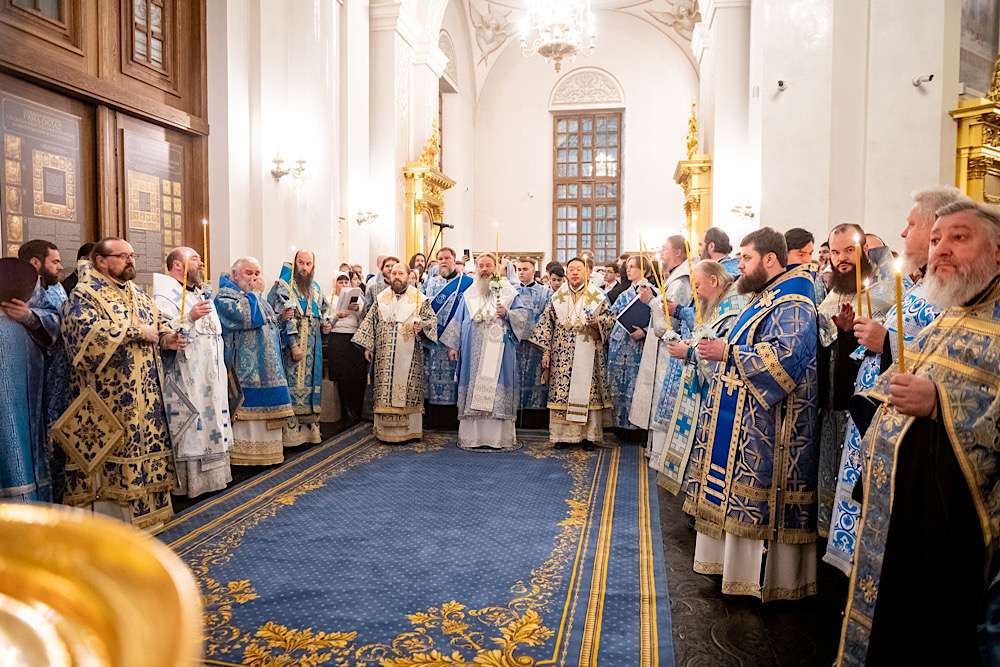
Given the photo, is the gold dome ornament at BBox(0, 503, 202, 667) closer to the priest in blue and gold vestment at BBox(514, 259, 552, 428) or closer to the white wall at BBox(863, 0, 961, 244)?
the priest in blue and gold vestment at BBox(514, 259, 552, 428)

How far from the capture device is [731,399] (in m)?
3.37

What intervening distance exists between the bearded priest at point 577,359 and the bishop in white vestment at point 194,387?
3009 mm

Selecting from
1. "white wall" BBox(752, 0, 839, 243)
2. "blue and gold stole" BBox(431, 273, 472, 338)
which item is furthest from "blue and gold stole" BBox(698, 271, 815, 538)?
"white wall" BBox(752, 0, 839, 243)

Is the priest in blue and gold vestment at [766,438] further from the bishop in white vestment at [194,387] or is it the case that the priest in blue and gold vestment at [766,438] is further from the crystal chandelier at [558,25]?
the crystal chandelier at [558,25]

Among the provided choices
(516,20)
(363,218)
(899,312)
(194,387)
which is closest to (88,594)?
(899,312)

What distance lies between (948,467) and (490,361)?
498cm

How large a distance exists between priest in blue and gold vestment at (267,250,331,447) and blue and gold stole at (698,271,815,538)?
13.9 feet

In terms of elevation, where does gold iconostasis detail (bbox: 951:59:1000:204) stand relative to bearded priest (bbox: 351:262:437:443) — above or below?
above

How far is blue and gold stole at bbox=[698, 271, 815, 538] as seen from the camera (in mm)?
3289

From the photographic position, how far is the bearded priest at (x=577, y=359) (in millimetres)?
6762

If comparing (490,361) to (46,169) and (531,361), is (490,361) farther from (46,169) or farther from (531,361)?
(46,169)

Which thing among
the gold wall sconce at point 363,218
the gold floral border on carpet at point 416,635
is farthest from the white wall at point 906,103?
the gold wall sconce at point 363,218

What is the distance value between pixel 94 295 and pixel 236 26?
16.7 feet

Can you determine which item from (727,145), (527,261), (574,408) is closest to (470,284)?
(527,261)
